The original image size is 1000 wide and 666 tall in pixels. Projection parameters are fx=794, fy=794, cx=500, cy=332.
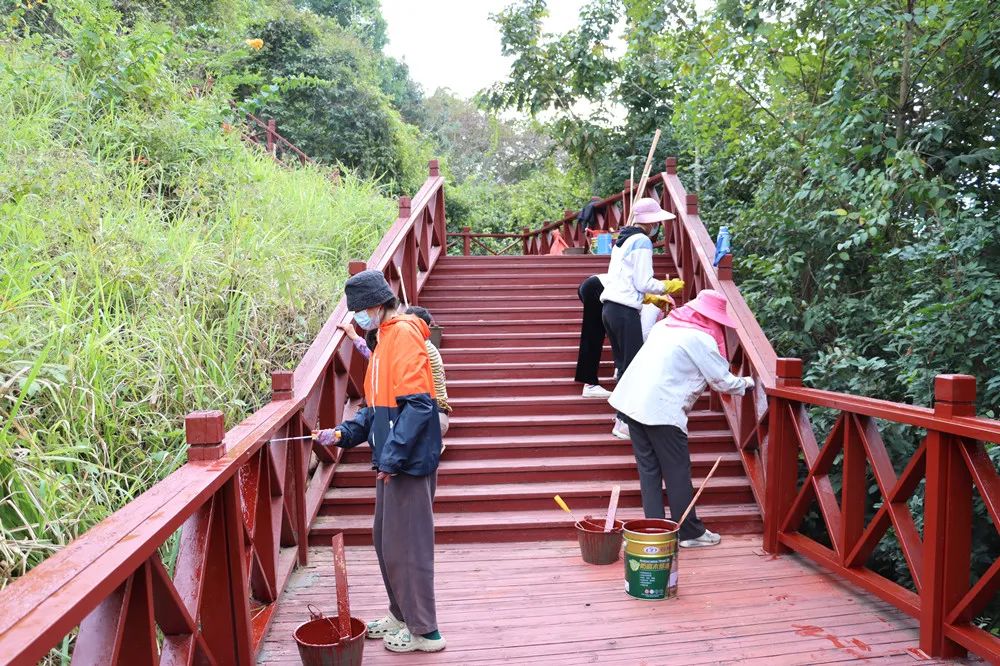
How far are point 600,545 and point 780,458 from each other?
1100mm

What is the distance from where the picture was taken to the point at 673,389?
14.2 feet

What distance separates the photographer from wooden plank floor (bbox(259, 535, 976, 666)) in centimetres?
320

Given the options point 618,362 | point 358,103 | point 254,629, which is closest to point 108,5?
point 618,362

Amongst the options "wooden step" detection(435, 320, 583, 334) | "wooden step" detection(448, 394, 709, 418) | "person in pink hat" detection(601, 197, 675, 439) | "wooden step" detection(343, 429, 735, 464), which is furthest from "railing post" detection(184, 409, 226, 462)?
"wooden step" detection(435, 320, 583, 334)

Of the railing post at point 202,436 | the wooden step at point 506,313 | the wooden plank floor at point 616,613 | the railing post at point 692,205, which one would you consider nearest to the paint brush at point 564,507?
the wooden plank floor at point 616,613

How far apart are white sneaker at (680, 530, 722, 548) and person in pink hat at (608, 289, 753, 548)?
0.07ft

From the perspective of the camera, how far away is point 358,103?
1723cm

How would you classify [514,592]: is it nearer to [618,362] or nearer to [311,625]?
[311,625]

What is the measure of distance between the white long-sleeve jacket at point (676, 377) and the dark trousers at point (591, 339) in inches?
66.4

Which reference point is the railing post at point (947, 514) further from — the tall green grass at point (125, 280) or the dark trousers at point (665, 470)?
the tall green grass at point (125, 280)

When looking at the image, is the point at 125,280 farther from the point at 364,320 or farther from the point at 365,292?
the point at 365,292

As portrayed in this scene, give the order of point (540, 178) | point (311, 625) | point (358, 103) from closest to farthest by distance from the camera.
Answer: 1. point (311, 625)
2. point (358, 103)
3. point (540, 178)

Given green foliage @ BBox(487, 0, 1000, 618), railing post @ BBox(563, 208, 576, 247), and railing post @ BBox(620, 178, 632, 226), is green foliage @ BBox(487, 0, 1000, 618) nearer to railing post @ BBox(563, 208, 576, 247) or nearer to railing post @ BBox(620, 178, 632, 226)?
railing post @ BBox(620, 178, 632, 226)

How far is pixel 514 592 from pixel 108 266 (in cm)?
314
